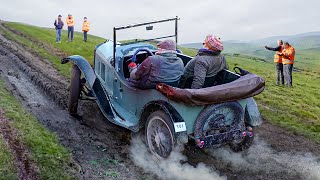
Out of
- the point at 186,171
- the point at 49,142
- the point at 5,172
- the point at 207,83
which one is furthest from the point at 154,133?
the point at 5,172

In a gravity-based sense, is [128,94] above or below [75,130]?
above

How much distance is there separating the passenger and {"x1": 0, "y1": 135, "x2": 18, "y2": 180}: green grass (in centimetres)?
291

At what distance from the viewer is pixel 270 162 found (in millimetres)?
6824

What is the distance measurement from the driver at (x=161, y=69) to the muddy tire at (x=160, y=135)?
1.81ft

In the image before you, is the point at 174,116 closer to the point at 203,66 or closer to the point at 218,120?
the point at 218,120

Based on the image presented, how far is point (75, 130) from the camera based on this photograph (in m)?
7.71

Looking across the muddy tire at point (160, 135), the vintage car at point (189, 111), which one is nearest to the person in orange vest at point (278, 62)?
the vintage car at point (189, 111)

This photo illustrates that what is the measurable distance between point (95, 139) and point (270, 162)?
3099 mm

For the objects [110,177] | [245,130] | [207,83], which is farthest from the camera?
[207,83]

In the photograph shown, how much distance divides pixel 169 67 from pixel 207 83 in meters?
0.78

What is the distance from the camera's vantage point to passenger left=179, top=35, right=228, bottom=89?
6.48 metres

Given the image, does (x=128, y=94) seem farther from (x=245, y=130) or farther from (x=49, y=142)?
(x=245, y=130)

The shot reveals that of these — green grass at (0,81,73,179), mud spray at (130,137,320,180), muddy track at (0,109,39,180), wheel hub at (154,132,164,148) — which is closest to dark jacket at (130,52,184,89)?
wheel hub at (154,132,164,148)

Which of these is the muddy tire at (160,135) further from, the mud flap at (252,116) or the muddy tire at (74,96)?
the muddy tire at (74,96)
